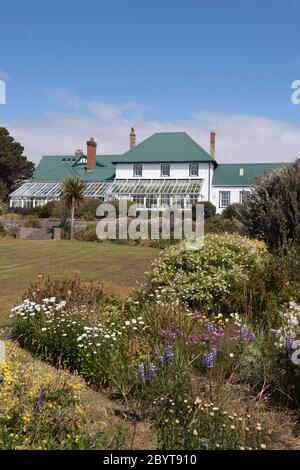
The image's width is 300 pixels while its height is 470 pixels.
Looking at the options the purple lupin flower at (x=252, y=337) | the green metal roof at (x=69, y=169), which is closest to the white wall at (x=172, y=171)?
the green metal roof at (x=69, y=169)

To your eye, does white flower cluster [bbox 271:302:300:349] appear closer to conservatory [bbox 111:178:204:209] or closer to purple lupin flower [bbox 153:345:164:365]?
purple lupin flower [bbox 153:345:164:365]

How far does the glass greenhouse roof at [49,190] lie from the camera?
49.4 metres

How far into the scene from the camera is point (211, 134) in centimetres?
5481

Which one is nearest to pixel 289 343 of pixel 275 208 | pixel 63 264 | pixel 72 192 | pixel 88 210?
pixel 275 208

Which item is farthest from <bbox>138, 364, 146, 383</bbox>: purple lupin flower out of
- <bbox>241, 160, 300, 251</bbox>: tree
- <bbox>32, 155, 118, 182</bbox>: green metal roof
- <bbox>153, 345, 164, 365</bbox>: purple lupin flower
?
<bbox>32, 155, 118, 182</bbox>: green metal roof

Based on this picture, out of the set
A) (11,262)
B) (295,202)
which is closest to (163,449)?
(295,202)

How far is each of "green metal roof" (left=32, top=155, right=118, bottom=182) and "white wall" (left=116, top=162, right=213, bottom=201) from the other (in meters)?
2.24

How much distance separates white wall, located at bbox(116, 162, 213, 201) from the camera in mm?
49719

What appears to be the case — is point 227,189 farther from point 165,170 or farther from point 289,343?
point 289,343

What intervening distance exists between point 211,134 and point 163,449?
52.9 meters

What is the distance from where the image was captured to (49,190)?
50.9 meters

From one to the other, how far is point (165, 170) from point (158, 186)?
8.42ft
